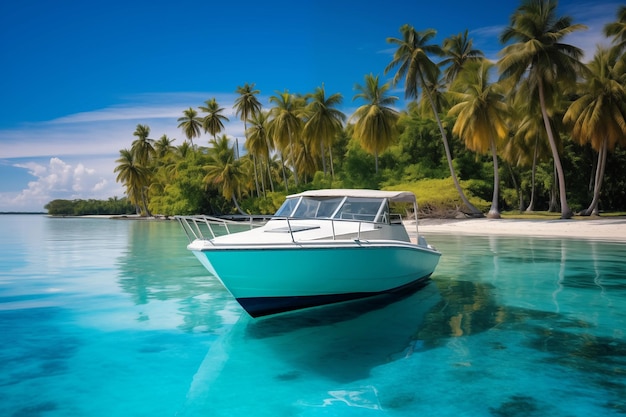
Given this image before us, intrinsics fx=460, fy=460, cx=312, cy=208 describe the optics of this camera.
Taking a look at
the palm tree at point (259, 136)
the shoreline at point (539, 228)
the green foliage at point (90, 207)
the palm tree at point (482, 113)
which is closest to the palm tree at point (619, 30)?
the palm tree at point (482, 113)

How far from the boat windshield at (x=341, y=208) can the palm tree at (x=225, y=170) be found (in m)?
42.6

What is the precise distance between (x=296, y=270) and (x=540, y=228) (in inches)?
965

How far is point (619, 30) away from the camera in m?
32.4

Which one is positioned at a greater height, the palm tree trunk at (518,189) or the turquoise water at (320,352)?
the palm tree trunk at (518,189)

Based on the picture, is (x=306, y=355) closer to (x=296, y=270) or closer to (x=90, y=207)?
(x=296, y=270)

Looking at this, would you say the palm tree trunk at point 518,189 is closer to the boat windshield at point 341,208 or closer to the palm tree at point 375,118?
the palm tree at point 375,118

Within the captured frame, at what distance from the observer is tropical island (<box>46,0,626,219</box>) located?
28953mm

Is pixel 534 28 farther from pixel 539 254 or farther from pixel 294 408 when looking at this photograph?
pixel 294 408

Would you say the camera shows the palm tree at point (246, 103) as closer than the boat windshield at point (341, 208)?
No

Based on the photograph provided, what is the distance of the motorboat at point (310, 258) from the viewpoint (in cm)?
633

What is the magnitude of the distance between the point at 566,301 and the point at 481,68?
2736 cm

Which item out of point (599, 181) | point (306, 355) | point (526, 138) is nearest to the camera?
point (306, 355)

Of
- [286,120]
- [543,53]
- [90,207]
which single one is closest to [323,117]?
[286,120]

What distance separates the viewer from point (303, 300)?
696 centimetres
